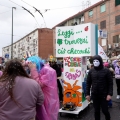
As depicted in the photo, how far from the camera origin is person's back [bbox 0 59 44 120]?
236 centimetres

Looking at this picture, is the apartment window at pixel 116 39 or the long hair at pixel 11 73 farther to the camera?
the apartment window at pixel 116 39

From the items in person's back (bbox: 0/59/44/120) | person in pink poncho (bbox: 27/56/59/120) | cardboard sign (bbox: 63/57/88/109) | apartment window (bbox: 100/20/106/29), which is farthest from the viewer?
apartment window (bbox: 100/20/106/29)

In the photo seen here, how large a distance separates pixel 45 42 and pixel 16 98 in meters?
57.6

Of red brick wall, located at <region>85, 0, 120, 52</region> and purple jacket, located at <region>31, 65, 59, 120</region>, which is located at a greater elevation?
red brick wall, located at <region>85, 0, 120, 52</region>

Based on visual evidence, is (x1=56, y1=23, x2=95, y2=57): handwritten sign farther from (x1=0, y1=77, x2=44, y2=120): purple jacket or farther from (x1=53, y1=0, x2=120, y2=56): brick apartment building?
(x1=53, y1=0, x2=120, y2=56): brick apartment building

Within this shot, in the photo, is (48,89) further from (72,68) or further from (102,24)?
(102,24)

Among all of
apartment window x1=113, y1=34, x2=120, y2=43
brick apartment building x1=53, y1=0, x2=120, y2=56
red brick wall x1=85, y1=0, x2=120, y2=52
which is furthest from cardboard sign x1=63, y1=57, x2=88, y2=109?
red brick wall x1=85, y1=0, x2=120, y2=52

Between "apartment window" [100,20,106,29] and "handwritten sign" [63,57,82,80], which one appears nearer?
"handwritten sign" [63,57,82,80]

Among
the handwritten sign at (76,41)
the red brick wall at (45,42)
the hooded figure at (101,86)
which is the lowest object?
the hooded figure at (101,86)

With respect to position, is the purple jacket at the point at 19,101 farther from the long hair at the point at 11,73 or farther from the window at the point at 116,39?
the window at the point at 116,39

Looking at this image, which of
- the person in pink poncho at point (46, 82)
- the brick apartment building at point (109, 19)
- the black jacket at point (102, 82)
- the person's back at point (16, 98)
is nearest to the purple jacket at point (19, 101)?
the person's back at point (16, 98)

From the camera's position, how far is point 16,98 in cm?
236

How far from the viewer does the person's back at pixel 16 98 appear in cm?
236

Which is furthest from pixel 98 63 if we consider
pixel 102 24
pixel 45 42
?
pixel 45 42
